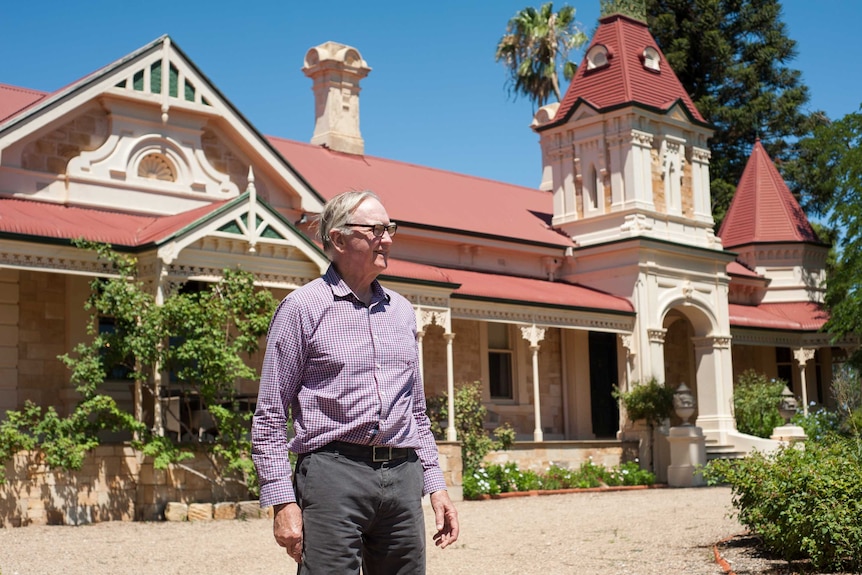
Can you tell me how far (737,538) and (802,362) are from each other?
2069 centimetres

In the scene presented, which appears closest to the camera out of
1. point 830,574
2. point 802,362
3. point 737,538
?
point 830,574

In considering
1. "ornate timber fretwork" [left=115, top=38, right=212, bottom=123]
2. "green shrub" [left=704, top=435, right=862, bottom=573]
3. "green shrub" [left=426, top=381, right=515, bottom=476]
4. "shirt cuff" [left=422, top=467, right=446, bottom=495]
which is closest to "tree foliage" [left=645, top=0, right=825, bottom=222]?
"green shrub" [left=426, top=381, right=515, bottom=476]

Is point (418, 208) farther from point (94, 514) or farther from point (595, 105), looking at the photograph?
point (94, 514)

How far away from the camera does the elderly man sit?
13.1 ft

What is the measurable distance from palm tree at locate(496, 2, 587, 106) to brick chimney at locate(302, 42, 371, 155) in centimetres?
1754

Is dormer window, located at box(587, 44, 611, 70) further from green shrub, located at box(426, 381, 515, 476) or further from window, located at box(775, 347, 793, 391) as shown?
window, located at box(775, 347, 793, 391)

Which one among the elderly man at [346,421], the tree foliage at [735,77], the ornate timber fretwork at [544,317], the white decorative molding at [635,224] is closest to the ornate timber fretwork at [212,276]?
the ornate timber fretwork at [544,317]

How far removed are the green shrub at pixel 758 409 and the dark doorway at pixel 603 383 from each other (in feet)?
10.2

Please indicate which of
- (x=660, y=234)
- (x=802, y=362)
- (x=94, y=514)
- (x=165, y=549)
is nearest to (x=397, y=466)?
(x=165, y=549)

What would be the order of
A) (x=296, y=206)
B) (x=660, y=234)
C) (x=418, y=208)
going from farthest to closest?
(x=660, y=234), (x=418, y=208), (x=296, y=206)

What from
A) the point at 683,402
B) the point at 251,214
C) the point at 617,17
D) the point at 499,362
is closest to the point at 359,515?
the point at 251,214

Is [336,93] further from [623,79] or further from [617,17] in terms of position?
[617,17]

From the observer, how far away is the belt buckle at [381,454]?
4102 millimetres

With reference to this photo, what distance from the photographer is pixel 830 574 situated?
8500 millimetres
